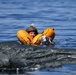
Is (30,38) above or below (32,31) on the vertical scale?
below

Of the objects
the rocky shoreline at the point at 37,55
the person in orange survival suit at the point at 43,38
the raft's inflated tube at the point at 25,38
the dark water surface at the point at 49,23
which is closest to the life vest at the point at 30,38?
the raft's inflated tube at the point at 25,38

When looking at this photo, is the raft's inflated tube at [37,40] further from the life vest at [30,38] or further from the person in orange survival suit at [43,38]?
the person in orange survival suit at [43,38]

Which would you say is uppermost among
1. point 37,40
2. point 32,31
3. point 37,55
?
point 32,31

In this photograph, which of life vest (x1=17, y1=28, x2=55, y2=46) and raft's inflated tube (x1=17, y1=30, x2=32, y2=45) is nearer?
life vest (x1=17, y1=28, x2=55, y2=46)

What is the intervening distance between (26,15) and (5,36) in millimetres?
11683

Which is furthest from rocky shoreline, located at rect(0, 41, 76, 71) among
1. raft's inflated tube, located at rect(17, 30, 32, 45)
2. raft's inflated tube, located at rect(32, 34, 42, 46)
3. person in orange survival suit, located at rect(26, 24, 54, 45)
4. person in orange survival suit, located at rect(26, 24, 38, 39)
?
person in orange survival suit, located at rect(26, 24, 38, 39)

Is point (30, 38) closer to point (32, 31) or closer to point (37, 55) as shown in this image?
point (32, 31)

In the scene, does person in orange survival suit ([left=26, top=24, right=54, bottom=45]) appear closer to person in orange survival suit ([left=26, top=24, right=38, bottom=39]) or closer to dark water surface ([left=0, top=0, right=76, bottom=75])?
person in orange survival suit ([left=26, top=24, right=38, bottom=39])

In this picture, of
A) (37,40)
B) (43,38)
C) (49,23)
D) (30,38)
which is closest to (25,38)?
(30,38)

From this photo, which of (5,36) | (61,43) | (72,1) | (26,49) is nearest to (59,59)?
(26,49)

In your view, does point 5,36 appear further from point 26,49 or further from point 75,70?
point 75,70

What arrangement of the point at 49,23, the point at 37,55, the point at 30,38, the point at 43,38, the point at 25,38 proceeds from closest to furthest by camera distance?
the point at 37,55 < the point at 43,38 < the point at 25,38 < the point at 30,38 < the point at 49,23

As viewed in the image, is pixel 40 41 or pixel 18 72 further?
pixel 40 41

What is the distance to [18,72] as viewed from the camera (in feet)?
55.3
